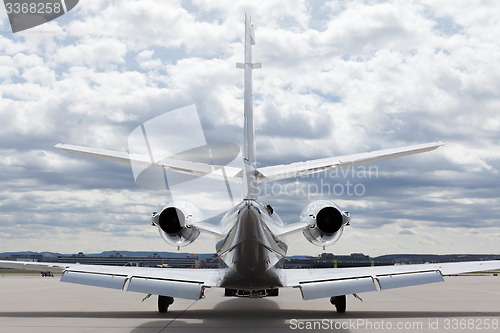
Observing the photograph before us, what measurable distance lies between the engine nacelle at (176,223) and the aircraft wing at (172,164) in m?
1.34

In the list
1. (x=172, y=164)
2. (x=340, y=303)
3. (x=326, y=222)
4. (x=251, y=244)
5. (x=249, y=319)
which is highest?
(x=172, y=164)

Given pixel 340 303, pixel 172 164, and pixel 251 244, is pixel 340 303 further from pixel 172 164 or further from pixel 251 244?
pixel 172 164

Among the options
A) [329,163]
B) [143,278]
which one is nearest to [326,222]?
[329,163]

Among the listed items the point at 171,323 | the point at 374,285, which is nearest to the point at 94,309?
the point at 171,323

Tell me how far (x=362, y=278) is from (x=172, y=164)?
18.5ft

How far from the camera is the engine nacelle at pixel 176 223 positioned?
1283 cm

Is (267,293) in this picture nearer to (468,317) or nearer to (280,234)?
(280,234)

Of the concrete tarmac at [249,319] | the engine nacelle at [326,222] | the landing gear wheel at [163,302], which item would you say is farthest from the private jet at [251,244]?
the landing gear wheel at [163,302]

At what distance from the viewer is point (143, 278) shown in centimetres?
1294

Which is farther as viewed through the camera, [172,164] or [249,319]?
[249,319]

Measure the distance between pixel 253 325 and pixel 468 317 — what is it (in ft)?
20.2

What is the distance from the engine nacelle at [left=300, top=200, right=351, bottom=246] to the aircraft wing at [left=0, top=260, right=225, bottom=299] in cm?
259

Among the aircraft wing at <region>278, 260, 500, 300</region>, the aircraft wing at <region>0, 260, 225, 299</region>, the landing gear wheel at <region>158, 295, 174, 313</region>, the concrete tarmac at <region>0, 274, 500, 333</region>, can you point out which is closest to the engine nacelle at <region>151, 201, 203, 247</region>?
the aircraft wing at <region>0, 260, 225, 299</region>

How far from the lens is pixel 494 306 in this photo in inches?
687
